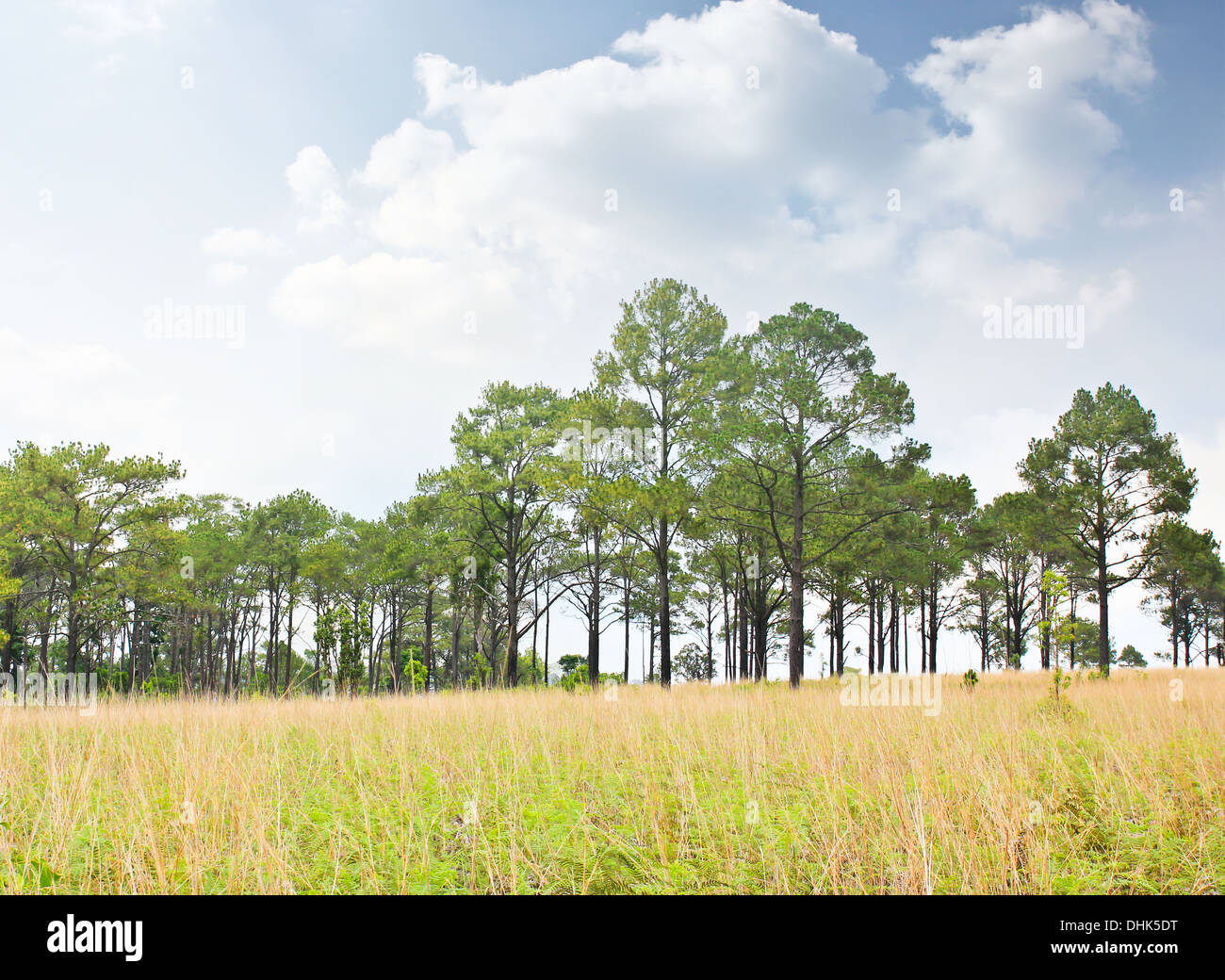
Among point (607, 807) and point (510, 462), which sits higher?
point (510, 462)

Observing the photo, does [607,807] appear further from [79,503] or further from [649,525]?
[79,503]

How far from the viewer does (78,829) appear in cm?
488

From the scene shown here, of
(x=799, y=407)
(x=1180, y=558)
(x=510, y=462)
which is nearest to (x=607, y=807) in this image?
(x=799, y=407)

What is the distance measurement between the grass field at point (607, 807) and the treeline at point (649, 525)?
4.57 m

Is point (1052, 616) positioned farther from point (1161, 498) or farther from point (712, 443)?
point (1161, 498)

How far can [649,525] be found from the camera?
867 inches

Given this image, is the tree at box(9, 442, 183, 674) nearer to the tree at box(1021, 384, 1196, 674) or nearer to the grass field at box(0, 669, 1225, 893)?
the grass field at box(0, 669, 1225, 893)

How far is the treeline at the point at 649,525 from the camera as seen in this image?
18.9 metres

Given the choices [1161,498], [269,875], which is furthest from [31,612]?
[1161,498]

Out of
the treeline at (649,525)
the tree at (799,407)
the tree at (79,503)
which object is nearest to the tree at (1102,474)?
the treeline at (649,525)

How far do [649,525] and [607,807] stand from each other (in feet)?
54.7

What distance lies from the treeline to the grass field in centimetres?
457

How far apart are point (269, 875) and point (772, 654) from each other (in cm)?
4499

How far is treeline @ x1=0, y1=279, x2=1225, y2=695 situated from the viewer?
18.9 m
